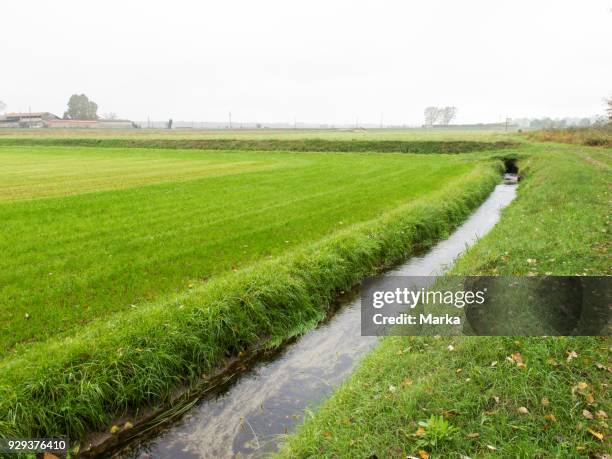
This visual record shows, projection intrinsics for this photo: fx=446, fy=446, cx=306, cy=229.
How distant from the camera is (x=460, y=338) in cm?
743

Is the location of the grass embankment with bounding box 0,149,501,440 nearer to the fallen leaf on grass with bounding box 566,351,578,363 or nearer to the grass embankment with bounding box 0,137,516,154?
the fallen leaf on grass with bounding box 566,351,578,363

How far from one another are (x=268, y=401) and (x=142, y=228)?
9693 millimetres

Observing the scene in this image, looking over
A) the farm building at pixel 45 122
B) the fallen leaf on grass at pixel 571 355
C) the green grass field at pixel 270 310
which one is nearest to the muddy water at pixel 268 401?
the green grass field at pixel 270 310

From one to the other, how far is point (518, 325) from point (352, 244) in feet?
19.7

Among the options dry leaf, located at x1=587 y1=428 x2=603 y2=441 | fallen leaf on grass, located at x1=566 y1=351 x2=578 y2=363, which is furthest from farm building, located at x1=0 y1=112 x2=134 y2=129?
dry leaf, located at x1=587 y1=428 x2=603 y2=441

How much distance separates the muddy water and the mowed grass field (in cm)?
300

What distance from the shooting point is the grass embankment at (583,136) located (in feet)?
160

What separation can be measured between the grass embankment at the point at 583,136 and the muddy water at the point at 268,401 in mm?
49983

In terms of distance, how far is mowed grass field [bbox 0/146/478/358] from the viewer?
30.9 feet

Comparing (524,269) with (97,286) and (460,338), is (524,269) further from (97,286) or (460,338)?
(97,286)

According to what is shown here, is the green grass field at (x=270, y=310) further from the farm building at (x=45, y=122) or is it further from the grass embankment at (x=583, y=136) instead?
the farm building at (x=45, y=122)

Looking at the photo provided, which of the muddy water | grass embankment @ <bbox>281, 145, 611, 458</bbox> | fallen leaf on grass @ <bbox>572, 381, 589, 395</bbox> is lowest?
the muddy water

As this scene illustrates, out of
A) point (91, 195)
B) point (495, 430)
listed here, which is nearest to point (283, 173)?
A: point (91, 195)

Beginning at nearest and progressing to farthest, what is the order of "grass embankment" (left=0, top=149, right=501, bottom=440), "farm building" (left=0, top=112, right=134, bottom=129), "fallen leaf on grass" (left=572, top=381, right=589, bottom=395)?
"fallen leaf on grass" (left=572, top=381, right=589, bottom=395) → "grass embankment" (left=0, top=149, right=501, bottom=440) → "farm building" (left=0, top=112, right=134, bottom=129)
